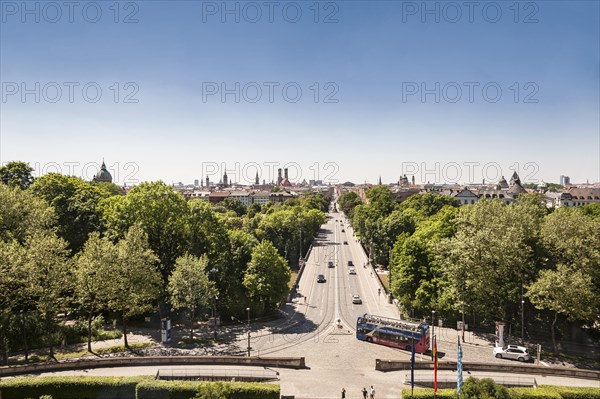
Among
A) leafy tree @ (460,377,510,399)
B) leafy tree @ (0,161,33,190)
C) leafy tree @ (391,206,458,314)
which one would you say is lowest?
leafy tree @ (460,377,510,399)

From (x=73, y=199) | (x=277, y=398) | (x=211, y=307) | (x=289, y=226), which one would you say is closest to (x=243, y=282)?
(x=211, y=307)

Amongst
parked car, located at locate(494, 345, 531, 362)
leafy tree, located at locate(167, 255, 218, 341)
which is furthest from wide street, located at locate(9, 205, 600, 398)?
leafy tree, located at locate(167, 255, 218, 341)

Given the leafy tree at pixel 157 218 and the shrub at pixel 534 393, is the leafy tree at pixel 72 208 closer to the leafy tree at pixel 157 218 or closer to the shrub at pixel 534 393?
the leafy tree at pixel 157 218

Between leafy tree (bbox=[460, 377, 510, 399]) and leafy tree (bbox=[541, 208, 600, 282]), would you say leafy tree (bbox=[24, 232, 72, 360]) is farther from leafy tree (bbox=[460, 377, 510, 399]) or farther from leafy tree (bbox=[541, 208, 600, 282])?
leafy tree (bbox=[541, 208, 600, 282])

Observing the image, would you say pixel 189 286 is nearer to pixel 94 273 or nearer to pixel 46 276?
pixel 94 273

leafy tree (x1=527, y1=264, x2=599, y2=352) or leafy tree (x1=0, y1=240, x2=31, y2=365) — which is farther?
leafy tree (x1=527, y1=264, x2=599, y2=352)

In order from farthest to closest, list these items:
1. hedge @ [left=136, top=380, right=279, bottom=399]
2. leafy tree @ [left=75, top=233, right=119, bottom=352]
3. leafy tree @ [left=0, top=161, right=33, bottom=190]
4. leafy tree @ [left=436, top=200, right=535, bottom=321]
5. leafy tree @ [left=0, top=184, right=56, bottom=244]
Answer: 1. leafy tree @ [left=0, top=161, right=33, bottom=190]
2. leafy tree @ [left=0, top=184, right=56, bottom=244]
3. leafy tree @ [left=436, top=200, right=535, bottom=321]
4. leafy tree @ [left=75, top=233, right=119, bottom=352]
5. hedge @ [left=136, top=380, right=279, bottom=399]

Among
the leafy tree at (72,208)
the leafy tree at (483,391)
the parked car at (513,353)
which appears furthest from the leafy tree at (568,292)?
the leafy tree at (72,208)
